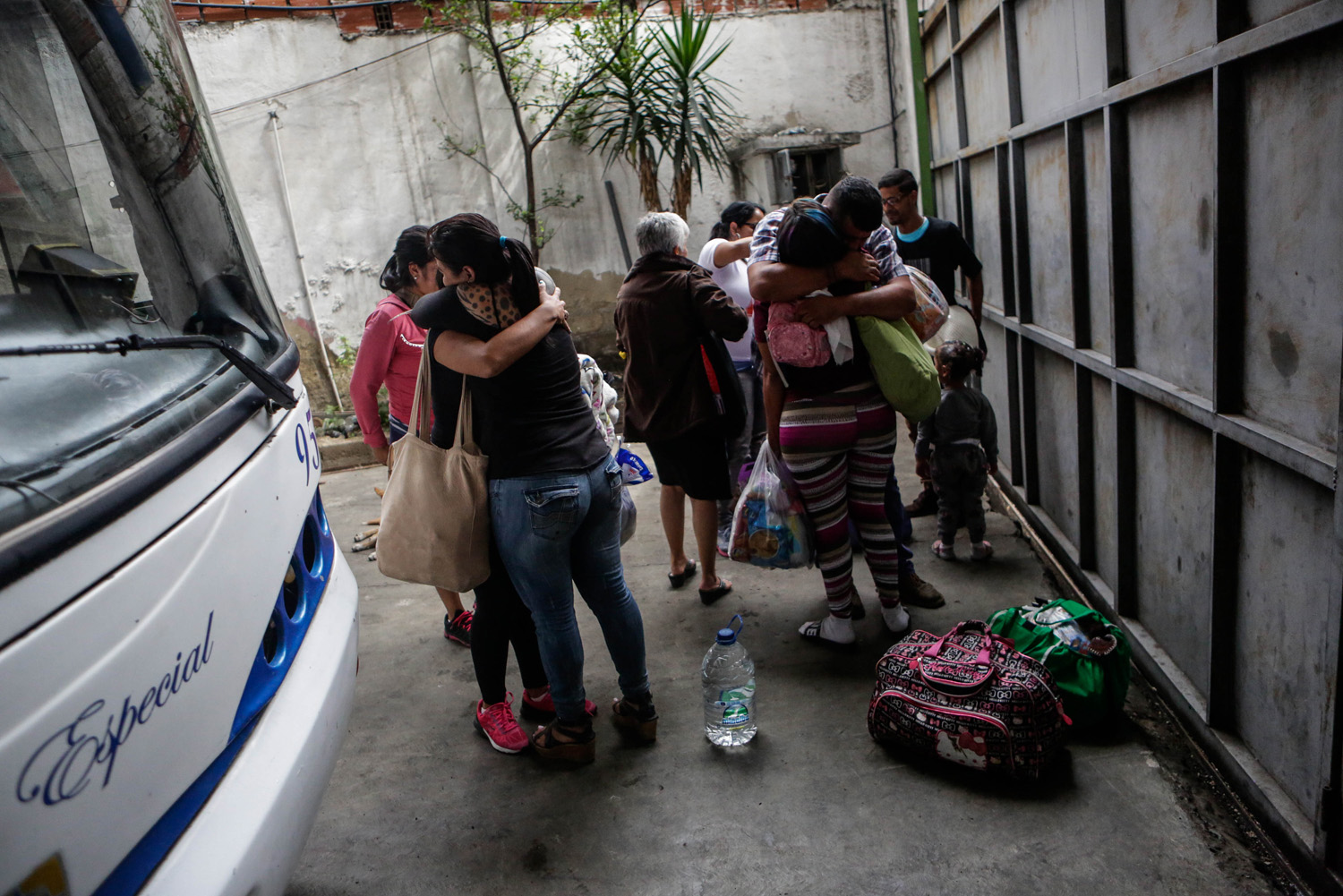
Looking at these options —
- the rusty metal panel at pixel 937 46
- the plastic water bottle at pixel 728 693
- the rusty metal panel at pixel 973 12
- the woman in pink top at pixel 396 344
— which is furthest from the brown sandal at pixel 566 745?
the rusty metal panel at pixel 937 46

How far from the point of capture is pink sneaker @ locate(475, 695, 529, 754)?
291 cm

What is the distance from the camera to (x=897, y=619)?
336 cm

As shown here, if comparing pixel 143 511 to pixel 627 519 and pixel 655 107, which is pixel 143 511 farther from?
pixel 655 107

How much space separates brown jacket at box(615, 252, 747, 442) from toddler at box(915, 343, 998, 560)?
1.01 m

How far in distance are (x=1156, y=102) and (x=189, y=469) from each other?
253 centimetres

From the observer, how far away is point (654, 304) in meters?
3.41

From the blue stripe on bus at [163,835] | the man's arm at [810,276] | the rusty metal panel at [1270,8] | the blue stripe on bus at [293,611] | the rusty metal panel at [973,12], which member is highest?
the rusty metal panel at [973,12]

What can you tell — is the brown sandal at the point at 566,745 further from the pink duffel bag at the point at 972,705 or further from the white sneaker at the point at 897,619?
the white sneaker at the point at 897,619

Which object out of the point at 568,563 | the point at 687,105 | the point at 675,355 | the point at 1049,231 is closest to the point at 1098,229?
the point at 1049,231

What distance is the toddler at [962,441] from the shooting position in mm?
3799

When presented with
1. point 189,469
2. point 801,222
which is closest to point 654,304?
point 801,222

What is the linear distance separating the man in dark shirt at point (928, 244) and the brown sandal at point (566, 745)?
2349 mm

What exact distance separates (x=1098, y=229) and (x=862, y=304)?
847 millimetres

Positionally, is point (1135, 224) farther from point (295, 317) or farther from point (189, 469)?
point (295, 317)
